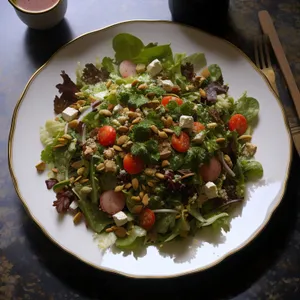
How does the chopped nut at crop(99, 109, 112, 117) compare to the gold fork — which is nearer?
the chopped nut at crop(99, 109, 112, 117)

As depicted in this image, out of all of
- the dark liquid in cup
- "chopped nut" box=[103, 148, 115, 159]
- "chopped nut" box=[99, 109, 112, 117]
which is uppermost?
the dark liquid in cup

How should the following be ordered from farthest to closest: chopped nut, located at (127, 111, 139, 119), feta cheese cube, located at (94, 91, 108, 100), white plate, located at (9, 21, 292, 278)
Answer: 1. feta cheese cube, located at (94, 91, 108, 100)
2. chopped nut, located at (127, 111, 139, 119)
3. white plate, located at (9, 21, 292, 278)

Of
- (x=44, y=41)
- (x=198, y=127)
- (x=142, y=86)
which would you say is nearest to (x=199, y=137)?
(x=198, y=127)

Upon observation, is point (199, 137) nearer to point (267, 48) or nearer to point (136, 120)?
point (136, 120)

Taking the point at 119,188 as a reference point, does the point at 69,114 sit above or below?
above

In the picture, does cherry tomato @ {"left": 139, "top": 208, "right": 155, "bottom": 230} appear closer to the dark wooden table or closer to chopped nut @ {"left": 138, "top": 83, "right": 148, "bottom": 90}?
the dark wooden table

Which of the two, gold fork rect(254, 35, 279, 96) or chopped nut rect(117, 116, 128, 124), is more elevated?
chopped nut rect(117, 116, 128, 124)

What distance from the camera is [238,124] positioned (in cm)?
174

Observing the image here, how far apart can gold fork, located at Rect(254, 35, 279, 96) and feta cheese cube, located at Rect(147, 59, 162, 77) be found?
0.41 m

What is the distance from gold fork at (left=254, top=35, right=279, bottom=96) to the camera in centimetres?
190

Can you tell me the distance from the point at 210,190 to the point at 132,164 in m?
0.27

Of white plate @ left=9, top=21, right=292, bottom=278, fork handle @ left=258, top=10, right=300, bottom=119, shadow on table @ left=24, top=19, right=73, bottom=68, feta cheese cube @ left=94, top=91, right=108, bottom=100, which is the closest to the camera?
white plate @ left=9, top=21, right=292, bottom=278

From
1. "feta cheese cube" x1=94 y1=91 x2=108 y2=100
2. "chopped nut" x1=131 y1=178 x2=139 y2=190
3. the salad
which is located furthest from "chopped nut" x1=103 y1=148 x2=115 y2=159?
"feta cheese cube" x1=94 y1=91 x2=108 y2=100

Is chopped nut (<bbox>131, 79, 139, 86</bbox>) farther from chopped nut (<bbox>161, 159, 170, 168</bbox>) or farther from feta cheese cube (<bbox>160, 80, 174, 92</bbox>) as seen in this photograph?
chopped nut (<bbox>161, 159, 170, 168</bbox>)
